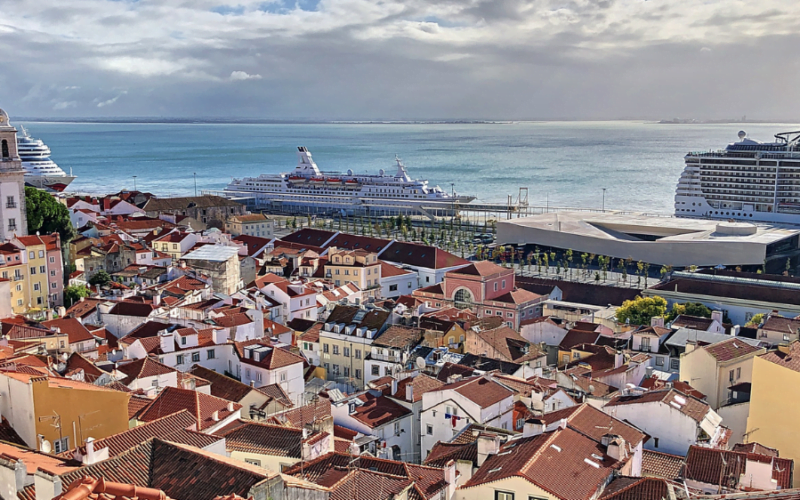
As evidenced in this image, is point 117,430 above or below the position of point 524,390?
above

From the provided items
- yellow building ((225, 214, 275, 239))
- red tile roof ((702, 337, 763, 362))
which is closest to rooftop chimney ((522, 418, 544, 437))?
red tile roof ((702, 337, 763, 362))

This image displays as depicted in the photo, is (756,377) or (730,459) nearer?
(730,459)

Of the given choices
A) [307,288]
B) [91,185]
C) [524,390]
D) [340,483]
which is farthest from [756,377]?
[91,185]

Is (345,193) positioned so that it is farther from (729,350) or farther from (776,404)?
(776,404)

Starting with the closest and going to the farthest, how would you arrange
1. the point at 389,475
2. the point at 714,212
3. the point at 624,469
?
the point at 389,475 → the point at 624,469 → the point at 714,212

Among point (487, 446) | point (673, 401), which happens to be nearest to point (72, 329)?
point (487, 446)

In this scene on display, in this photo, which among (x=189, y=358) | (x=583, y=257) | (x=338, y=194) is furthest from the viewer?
(x=338, y=194)

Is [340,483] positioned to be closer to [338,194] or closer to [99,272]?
[99,272]
